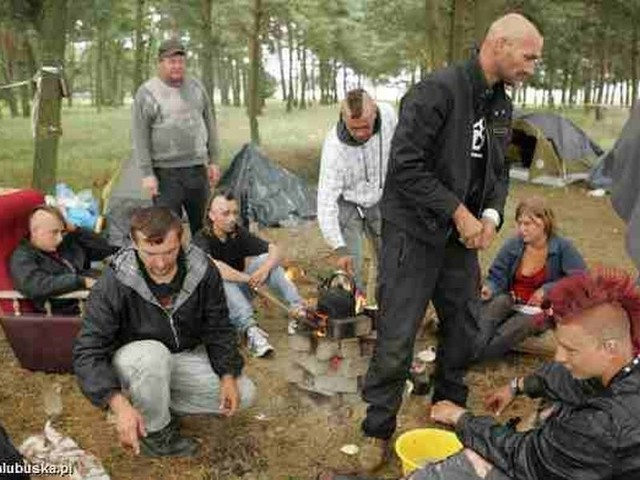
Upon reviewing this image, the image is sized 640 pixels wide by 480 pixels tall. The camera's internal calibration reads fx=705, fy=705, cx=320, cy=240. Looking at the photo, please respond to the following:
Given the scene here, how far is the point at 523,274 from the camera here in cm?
488

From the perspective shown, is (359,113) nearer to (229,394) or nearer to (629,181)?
(629,181)

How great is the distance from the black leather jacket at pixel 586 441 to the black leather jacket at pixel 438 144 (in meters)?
1.03

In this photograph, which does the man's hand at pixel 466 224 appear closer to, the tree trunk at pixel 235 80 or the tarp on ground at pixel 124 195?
the tarp on ground at pixel 124 195

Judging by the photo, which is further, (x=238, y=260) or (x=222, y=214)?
(x=238, y=260)

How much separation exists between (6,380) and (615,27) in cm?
1843

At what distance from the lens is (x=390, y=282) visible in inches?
130

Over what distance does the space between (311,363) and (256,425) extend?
48 cm

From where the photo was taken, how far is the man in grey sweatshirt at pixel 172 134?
5336 millimetres

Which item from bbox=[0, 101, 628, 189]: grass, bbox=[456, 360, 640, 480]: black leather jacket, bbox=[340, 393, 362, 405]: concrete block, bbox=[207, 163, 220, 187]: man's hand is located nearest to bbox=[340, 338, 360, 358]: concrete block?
bbox=[340, 393, 362, 405]: concrete block

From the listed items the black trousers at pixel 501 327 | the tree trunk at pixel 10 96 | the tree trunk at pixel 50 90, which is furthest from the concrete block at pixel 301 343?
the tree trunk at pixel 10 96

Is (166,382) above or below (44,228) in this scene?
below

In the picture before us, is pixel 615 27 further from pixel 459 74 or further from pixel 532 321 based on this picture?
pixel 459 74

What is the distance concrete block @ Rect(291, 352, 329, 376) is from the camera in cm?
412

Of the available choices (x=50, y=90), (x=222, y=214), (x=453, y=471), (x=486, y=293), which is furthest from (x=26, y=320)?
(x=50, y=90)
